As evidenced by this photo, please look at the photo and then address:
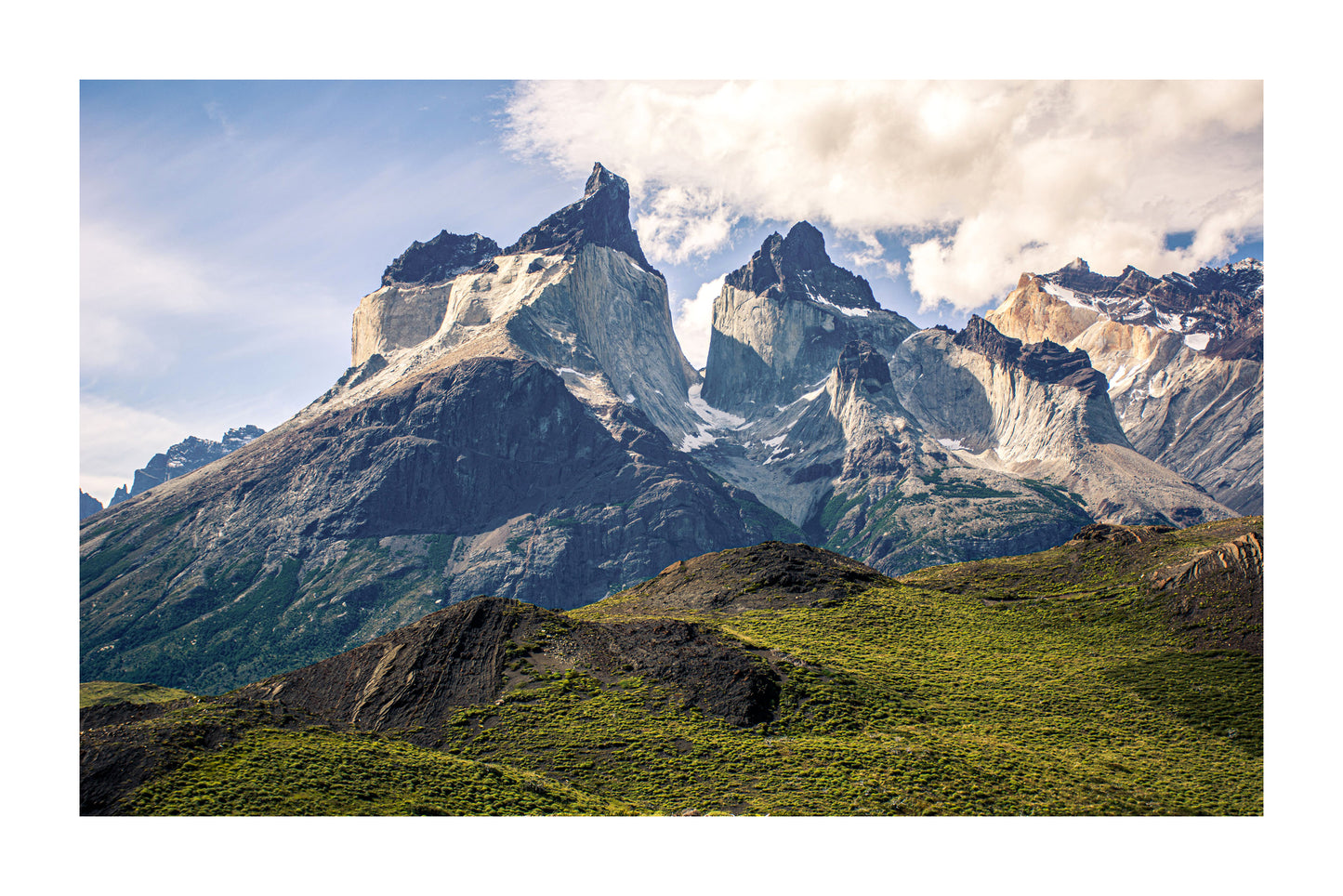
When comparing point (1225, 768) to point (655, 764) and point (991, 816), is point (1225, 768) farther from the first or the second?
point (655, 764)

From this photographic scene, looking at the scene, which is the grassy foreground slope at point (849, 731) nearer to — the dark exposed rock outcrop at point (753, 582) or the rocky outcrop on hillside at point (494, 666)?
the rocky outcrop on hillside at point (494, 666)

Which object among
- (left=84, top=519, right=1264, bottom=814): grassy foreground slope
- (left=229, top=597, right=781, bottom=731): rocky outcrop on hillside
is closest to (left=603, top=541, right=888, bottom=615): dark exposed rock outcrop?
(left=84, top=519, right=1264, bottom=814): grassy foreground slope

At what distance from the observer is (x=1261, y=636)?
58.1 meters

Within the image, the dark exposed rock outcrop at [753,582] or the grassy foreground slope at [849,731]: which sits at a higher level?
the dark exposed rock outcrop at [753,582]

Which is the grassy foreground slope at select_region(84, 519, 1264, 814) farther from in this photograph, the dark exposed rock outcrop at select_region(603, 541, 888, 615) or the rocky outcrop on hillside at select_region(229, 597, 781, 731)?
the dark exposed rock outcrop at select_region(603, 541, 888, 615)

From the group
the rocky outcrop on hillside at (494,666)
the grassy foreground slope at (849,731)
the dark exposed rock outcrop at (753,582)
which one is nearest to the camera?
the grassy foreground slope at (849,731)

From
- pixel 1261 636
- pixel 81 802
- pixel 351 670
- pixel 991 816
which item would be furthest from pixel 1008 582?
pixel 81 802

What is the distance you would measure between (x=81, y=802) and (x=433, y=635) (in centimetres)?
2499

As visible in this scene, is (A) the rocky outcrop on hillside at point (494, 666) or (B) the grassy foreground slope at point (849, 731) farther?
(A) the rocky outcrop on hillside at point (494, 666)

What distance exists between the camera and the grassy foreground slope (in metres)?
43.0

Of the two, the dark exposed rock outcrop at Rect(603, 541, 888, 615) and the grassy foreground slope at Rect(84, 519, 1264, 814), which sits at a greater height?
the dark exposed rock outcrop at Rect(603, 541, 888, 615)

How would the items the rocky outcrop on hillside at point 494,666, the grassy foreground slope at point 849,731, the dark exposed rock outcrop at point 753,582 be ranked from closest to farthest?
1. the grassy foreground slope at point 849,731
2. the rocky outcrop on hillside at point 494,666
3. the dark exposed rock outcrop at point 753,582

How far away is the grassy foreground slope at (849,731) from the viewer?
141 ft

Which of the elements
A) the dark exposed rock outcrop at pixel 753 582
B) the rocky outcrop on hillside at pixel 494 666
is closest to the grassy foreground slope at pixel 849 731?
the rocky outcrop on hillside at pixel 494 666
